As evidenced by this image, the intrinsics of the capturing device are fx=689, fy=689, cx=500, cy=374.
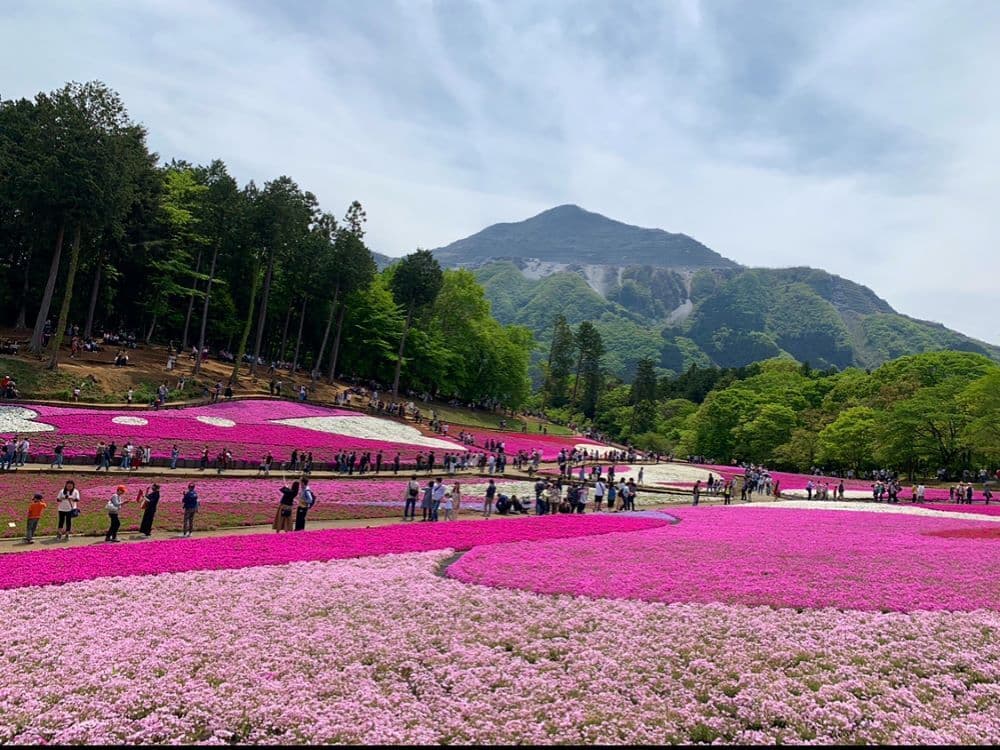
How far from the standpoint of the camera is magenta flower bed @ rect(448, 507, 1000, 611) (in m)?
15.2

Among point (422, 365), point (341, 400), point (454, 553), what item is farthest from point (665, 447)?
point (454, 553)

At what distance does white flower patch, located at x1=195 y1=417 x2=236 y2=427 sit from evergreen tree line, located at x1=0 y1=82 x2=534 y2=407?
1060 cm

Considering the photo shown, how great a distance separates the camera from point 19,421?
35562 millimetres

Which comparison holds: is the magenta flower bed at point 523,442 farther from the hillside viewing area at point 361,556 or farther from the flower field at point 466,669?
the flower field at point 466,669

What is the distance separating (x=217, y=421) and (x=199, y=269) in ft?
81.4

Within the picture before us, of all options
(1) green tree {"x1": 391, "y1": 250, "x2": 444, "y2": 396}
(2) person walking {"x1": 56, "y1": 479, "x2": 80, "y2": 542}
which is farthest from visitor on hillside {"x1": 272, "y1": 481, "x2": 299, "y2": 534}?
(1) green tree {"x1": 391, "y1": 250, "x2": 444, "y2": 396}

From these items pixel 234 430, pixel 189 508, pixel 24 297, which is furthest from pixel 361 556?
pixel 24 297

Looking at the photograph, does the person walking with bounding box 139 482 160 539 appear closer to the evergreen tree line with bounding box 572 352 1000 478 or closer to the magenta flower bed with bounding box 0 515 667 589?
the magenta flower bed with bounding box 0 515 667 589

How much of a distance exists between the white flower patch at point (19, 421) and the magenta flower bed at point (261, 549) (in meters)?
20.2

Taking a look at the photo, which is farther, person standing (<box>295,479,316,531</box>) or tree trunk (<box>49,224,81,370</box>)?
tree trunk (<box>49,224,81,370</box>)

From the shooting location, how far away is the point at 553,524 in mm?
25781

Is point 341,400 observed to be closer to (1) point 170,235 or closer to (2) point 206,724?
(1) point 170,235

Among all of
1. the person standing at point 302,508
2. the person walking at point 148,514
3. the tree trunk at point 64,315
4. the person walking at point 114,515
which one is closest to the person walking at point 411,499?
the person standing at point 302,508

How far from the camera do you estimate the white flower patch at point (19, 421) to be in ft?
113
